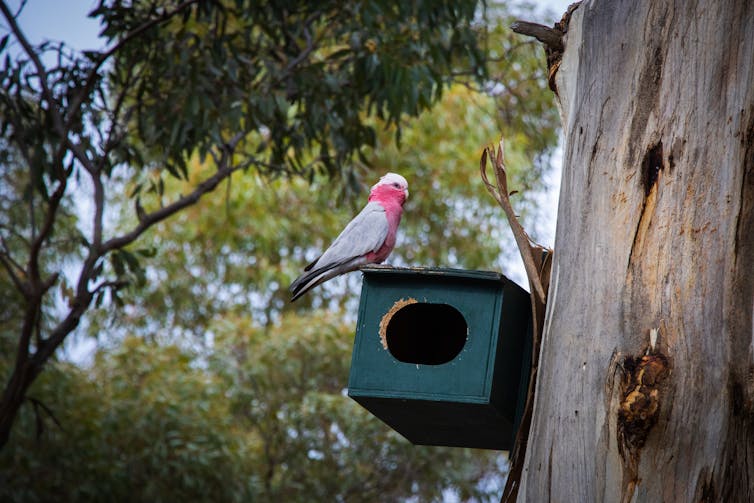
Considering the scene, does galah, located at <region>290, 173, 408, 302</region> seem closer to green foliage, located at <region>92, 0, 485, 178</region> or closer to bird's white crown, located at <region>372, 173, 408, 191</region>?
bird's white crown, located at <region>372, 173, 408, 191</region>

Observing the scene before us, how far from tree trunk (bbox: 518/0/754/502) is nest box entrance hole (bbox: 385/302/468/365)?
2.76 ft

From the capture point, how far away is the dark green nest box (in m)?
3.04

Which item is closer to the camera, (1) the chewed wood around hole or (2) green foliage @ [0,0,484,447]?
(1) the chewed wood around hole

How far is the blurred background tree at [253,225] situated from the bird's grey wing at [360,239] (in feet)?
5.98

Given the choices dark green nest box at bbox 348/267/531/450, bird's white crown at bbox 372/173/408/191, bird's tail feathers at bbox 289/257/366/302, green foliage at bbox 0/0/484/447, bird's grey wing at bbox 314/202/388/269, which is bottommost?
dark green nest box at bbox 348/267/531/450

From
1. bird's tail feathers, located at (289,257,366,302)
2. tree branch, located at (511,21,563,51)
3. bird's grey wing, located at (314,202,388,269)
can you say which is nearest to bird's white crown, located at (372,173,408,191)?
bird's grey wing, located at (314,202,388,269)

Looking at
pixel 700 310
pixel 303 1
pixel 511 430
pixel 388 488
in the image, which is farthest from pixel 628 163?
pixel 388 488

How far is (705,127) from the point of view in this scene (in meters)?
2.46

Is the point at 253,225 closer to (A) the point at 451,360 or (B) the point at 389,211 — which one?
(B) the point at 389,211

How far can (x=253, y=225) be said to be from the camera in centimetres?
1048

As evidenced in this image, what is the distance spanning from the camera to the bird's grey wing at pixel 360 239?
3867 mm

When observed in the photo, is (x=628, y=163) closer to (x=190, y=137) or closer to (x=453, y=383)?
(x=453, y=383)

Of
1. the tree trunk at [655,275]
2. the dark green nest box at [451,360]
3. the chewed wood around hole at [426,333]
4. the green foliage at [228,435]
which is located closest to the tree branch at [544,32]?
the tree trunk at [655,275]

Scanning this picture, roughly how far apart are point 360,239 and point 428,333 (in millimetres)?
471
